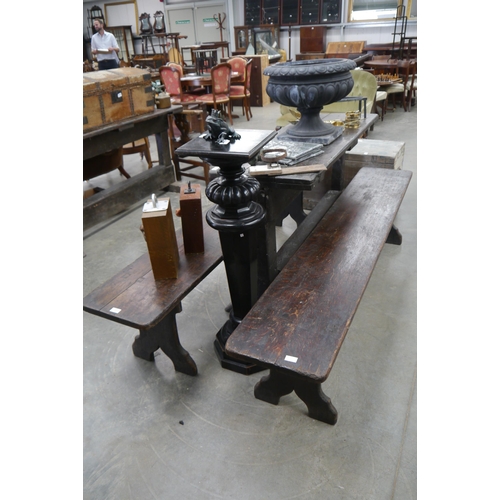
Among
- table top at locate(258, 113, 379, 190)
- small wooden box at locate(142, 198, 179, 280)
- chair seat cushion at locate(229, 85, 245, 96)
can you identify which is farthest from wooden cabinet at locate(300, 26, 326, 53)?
small wooden box at locate(142, 198, 179, 280)

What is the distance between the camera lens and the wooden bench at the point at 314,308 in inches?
51.3

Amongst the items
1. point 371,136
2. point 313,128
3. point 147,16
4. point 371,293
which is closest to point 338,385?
point 371,293

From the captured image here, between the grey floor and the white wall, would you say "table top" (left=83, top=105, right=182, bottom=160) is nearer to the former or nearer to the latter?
the grey floor

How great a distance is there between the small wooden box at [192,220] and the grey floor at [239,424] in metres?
0.53

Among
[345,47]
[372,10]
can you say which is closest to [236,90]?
[345,47]

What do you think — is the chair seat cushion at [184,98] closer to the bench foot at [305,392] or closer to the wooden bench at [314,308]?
the wooden bench at [314,308]

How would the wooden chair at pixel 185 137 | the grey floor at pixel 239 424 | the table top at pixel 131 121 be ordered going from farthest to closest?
the wooden chair at pixel 185 137
the table top at pixel 131 121
the grey floor at pixel 239 424

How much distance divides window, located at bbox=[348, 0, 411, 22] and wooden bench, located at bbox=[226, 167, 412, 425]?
8289mm

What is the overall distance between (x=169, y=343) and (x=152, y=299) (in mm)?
324

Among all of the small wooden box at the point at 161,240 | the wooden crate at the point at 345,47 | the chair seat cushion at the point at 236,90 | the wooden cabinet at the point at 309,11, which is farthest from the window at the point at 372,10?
the small wooden box at the point at 161,240

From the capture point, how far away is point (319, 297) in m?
1.57

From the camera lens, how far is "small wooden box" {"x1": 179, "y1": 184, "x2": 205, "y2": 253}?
1.81 meters

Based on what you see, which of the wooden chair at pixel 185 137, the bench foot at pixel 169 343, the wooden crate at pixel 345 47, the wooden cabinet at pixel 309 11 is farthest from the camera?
the wooden cabinet at pixel 309 11

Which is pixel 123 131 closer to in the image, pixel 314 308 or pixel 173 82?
pixel 314 308
